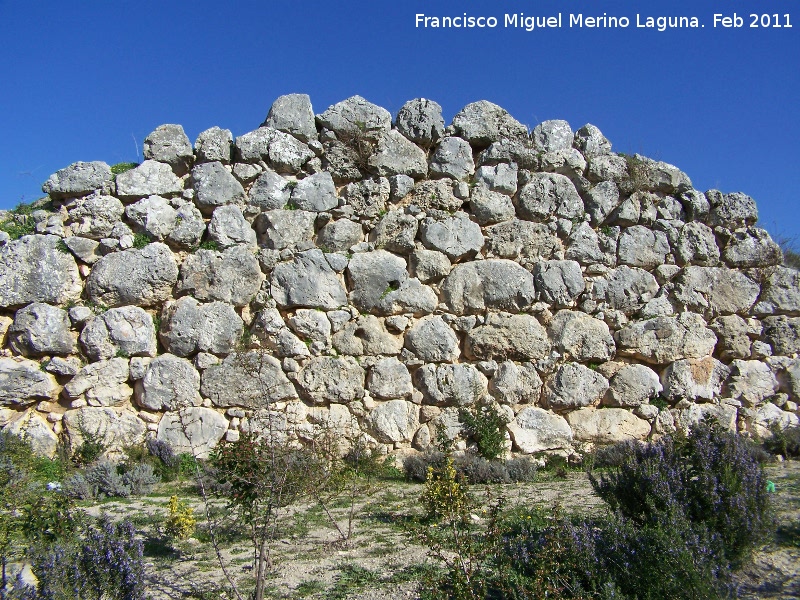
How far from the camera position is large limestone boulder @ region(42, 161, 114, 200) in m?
8.09

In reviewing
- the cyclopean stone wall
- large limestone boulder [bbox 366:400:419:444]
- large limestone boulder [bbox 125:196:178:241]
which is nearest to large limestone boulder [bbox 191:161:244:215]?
the cyclopean stone wall

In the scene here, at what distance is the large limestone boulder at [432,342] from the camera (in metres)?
7.91

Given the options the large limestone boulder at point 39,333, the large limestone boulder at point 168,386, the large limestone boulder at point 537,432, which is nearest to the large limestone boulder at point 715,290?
the large limestone boulder at point 537,432

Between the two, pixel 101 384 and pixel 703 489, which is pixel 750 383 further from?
pixel 101 384

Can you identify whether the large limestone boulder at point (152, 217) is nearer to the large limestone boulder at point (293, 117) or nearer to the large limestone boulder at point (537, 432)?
the large limestone boulder at point (293, 117)

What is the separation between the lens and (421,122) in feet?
28.9

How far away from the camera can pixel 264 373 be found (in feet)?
24.9

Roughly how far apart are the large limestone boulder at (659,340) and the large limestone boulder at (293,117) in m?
4.93

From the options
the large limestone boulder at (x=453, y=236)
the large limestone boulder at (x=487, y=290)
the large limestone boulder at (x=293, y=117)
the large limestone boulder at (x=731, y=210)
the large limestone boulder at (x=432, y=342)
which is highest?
the large limestone boulder at (x=293, y=117)

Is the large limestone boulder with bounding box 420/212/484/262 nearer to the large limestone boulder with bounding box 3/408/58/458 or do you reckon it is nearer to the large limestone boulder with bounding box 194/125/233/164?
the large limestone boulder with bounding box 194/125/233/164

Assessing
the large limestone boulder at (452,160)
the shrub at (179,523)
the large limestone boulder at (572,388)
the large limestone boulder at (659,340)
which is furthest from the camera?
the large limestone boulder at (452,160)

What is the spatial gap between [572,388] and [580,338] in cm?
65

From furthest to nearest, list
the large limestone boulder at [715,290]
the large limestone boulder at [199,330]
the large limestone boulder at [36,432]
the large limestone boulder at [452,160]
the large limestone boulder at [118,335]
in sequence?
the large limestone boulder at [452,160]
the large limestone boulder at [715,290]
the large limestone boulder at [199,330]
the large limestone boulder at [118,335]
the large limestone boulder at [36,432]

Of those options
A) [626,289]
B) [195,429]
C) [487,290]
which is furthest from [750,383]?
[195,429]
